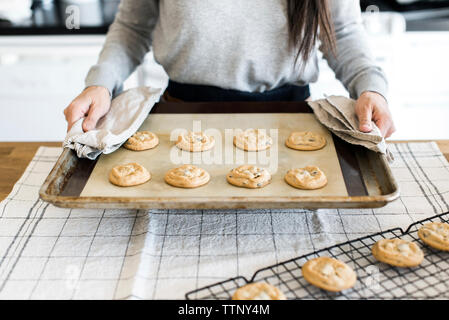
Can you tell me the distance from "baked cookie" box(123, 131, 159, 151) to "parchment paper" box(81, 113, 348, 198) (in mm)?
14

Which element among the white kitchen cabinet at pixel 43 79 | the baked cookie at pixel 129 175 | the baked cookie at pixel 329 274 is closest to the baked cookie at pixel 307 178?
the baked cookie at pixel 329 274

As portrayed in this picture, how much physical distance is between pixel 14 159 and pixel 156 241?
676 mm

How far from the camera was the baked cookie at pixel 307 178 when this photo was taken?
113 cm

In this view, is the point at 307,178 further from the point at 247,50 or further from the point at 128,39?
the point at 128,39

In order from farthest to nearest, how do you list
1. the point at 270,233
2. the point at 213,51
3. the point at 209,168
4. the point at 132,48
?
the point at 132,48 → the point at 213,51 → the point at 209,168 → the point at 270,233

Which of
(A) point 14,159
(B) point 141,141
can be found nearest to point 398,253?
(B) point 141,141

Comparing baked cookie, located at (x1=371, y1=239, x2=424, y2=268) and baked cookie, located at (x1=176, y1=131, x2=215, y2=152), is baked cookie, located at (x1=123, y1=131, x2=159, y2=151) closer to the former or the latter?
baked cookie, located at (x1=176, y1=131, x2=215, y2=152)

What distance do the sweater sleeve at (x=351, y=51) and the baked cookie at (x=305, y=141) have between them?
0.22 metres

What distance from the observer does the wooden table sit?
1.34m

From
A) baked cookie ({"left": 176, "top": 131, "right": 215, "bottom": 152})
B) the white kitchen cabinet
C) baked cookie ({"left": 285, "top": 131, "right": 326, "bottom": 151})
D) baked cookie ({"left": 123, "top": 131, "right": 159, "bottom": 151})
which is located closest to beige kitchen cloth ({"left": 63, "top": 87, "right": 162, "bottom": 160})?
baked cookie ({"left": 123, "top": 131, "right": 159, "bottom": 151})
